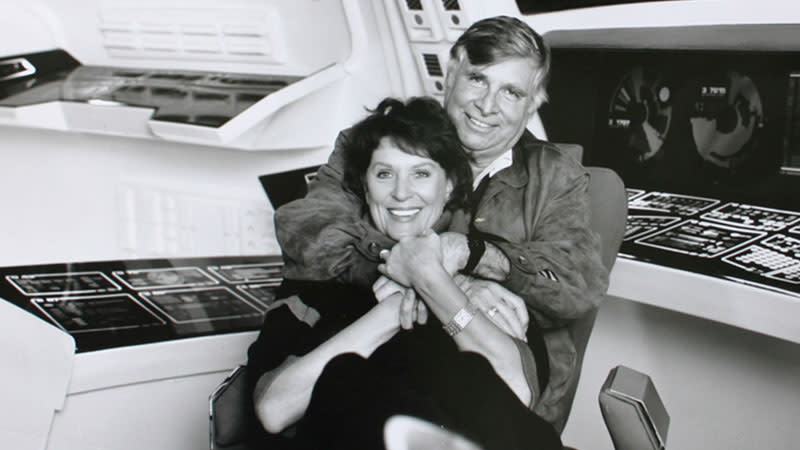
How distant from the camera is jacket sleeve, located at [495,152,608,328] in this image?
1188 mm

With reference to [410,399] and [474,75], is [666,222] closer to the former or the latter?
[474,75]

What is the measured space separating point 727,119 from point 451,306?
978 millimetres

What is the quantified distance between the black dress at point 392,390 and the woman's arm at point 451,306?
3 cm

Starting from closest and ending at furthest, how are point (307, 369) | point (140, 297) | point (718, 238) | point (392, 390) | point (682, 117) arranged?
1. point (392, 390)
2. point (307, 369)
3. point (718, 238)
4. point (140, 297)
5. point (682, 117)

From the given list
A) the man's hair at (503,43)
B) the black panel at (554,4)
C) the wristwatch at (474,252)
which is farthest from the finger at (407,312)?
the black panel at (554,4)

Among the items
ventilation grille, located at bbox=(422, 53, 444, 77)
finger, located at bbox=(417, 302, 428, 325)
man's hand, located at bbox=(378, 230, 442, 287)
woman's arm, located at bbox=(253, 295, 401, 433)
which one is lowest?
woman's arm, located at bbox=(253, 295, 401, 433)

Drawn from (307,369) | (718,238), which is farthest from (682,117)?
(307,369)

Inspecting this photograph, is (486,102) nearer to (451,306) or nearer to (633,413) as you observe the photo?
(451,306)

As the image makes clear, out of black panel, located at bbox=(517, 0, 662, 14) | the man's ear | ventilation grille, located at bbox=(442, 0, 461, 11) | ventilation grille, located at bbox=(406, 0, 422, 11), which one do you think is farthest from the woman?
ventilation grille, located at bbox=(406, 0, 422, 11)

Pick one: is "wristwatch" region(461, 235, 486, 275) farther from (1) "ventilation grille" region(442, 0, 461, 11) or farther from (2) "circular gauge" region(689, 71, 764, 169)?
(1) "ventilation grille" region(442, 0, 461, 11)

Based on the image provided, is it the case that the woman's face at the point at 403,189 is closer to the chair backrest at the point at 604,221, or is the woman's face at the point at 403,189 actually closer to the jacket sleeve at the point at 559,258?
the jacket sleeve at the point at 559,258

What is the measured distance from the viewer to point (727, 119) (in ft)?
5.76

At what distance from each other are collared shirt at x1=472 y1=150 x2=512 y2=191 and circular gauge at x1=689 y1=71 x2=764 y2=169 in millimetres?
672

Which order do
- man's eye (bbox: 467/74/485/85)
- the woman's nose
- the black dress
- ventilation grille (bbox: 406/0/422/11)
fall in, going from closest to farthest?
the black dress → the woman's nose → man's eye (bbox: 467/74/485/85) → ventilation grille (bbox: 406/0/422/11)
